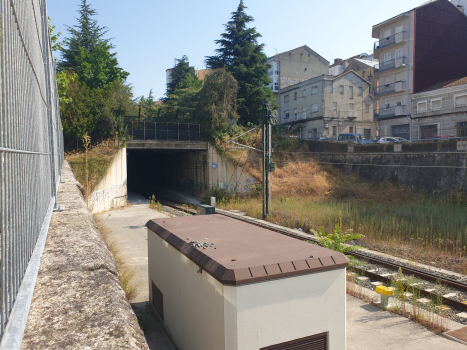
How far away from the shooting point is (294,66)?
62562mm

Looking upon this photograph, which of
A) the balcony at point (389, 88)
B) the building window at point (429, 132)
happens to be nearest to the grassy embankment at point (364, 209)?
the building window at point (429, 132)

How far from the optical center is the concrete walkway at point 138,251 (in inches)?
246

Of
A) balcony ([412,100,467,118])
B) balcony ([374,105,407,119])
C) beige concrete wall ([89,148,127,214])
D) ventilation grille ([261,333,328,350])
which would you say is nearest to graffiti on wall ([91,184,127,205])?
beige concrete wall ([89,148,127,214])

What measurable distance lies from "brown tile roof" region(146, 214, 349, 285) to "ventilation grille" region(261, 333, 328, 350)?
866 millimetres

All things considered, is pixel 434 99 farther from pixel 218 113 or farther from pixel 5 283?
pixel 5 283

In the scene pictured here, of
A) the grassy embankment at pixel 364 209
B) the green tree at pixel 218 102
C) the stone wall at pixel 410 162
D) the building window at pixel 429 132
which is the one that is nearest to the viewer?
the grassy embankment at pixel 364 209

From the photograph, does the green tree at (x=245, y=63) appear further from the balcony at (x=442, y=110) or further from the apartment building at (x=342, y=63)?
the apartment building at (x=342, y=63)

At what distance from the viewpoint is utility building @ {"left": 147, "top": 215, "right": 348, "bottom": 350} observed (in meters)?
4.10

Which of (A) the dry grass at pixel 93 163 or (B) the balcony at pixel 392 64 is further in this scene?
(B) the balcony at pixel 392 64

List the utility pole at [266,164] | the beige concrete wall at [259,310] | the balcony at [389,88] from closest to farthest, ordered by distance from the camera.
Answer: the beige concrete wall at [259,310], the utility pole at [266,164], the balcony at [389,88]

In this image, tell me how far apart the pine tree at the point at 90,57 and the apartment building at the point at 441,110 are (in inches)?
1229

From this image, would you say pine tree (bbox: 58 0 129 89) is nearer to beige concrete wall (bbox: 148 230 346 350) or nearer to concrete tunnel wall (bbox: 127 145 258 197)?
concrete tunnel wall (bbox: 127 145 258 197)

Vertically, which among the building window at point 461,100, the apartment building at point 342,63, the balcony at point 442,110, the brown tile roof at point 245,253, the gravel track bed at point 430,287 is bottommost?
the gravel track bed at point 430,287

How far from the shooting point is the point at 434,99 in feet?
126
